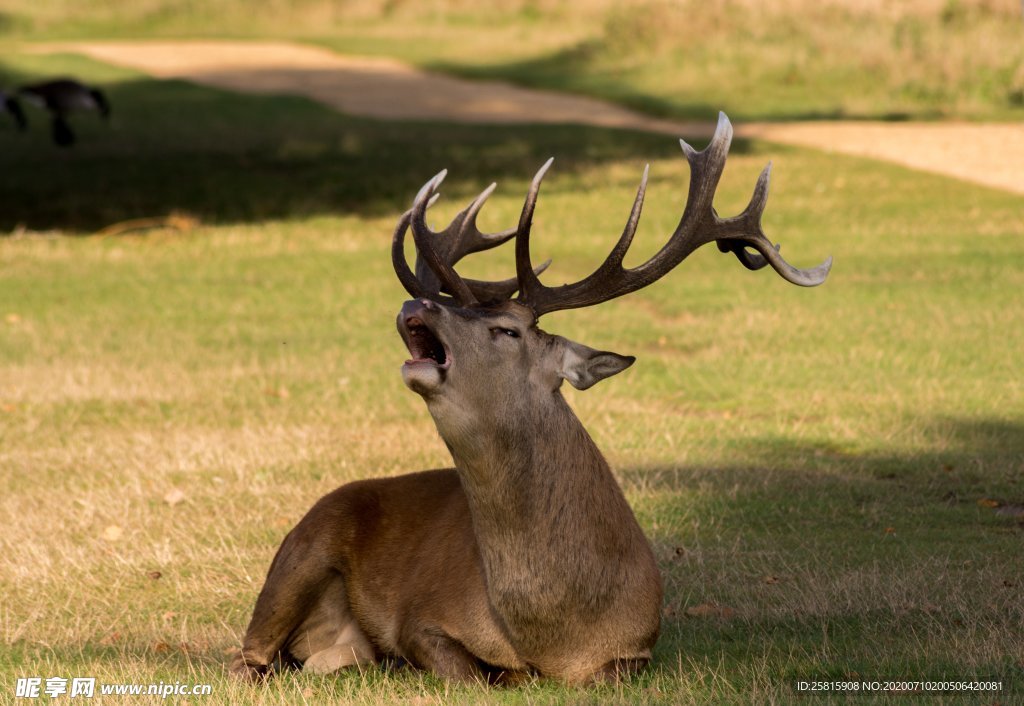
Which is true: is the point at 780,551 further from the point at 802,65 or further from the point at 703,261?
the point at 802,65

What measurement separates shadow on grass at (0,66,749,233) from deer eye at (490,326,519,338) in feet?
58.8

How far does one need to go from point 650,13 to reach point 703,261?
25.8 meters

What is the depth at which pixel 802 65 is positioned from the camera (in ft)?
125

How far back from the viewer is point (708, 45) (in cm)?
4041

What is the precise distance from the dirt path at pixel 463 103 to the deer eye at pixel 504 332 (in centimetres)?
1931

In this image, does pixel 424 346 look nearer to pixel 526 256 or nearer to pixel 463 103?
pixel 526 256

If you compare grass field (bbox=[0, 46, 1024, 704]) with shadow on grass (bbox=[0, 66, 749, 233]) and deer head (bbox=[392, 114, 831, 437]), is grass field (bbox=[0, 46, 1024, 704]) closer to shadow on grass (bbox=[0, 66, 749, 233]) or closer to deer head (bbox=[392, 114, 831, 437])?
shadow on grass (bbox=[0, 66, 749, 233])

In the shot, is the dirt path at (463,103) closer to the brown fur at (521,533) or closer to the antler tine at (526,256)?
the antler tine at (526,256)

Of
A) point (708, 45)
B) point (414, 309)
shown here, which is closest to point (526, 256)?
point (414, 309)

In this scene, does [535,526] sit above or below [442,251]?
below

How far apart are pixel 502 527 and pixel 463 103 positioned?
106ft

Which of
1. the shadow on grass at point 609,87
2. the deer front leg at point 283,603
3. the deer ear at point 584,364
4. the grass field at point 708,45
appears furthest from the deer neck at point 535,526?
the grass field at point 708,45

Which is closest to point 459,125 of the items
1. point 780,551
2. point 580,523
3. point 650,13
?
point 650,13

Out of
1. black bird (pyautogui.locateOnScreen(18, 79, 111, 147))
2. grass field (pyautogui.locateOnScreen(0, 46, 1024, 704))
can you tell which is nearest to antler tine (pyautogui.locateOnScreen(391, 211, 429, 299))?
grass field (pyautogui.locateOnScreen(0, 46, 1024, 704))
